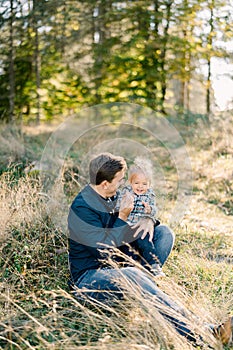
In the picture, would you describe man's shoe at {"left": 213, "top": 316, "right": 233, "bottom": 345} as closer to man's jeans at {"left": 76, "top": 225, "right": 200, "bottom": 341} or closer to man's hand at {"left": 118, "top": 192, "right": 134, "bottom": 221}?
man's jeans at {"left": 76, "top": 225, "right": 200, "bottom": 341}

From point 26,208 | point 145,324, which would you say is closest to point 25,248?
point 26,208

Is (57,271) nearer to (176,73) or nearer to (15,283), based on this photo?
(15,283)

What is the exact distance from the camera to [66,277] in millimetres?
3535

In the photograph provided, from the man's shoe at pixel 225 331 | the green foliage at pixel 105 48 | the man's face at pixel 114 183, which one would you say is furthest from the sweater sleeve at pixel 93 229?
the green foliage at pixel 105 48

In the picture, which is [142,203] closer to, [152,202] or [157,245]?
[152,202]

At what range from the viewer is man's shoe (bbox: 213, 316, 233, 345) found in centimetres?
251

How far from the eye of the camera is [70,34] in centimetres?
1116

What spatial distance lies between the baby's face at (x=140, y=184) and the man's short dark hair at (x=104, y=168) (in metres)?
0.39

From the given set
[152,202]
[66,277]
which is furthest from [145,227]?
[66,277]

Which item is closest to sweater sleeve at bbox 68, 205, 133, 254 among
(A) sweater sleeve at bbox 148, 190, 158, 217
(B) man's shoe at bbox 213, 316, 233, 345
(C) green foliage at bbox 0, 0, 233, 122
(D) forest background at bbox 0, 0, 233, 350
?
(A) sweater sleeve at bbox 148, 190, 158, 217

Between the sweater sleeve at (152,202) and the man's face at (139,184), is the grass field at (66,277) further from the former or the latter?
the man's face at (139,184)

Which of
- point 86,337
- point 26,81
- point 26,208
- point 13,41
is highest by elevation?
point 13,41

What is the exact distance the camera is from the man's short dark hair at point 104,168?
307 cm

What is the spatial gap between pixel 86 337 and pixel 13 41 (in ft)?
31.2
